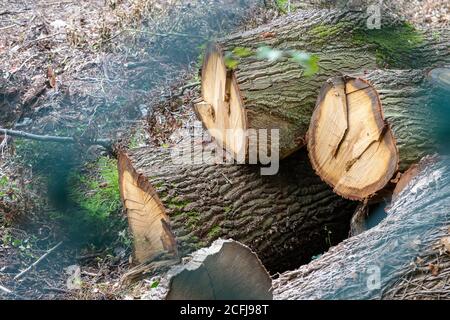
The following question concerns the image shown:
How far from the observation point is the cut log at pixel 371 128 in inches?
129

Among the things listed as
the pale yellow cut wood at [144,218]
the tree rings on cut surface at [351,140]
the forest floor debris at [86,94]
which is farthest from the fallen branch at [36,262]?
the tree rings on cut surface at [351,140]

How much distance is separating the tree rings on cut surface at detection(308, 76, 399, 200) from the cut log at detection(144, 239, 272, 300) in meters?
1.20

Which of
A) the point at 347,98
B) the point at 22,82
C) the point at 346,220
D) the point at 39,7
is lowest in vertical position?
the point at 346,220

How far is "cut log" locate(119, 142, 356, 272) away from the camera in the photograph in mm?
3559

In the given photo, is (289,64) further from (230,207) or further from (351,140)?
(230,207)

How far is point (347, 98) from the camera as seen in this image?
348cm

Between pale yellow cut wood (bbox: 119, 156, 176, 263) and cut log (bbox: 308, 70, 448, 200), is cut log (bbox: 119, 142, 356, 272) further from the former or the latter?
cut log (bbox: 308, 70, 448, 200)

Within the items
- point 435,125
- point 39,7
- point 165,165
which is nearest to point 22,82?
point 39,7

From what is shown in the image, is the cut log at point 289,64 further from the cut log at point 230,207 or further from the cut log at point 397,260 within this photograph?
the cut log at point 397,260

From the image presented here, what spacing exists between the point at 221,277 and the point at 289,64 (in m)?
1.96

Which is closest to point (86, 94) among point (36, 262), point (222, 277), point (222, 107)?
point (36, 262)

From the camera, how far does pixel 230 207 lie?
3664 mm

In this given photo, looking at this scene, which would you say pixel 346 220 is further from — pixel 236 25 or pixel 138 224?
pixel 236 25
